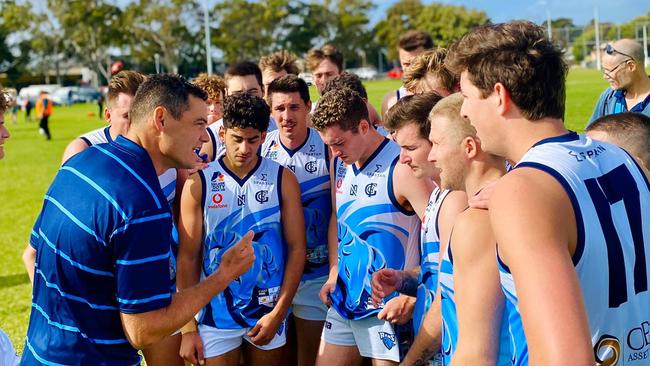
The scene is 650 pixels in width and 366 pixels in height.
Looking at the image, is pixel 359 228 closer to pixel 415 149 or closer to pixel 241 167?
pixel 415 149

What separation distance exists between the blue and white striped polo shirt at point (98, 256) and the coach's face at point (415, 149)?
1.40 meters

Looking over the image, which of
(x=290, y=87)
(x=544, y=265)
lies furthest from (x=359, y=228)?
(x=544, y=265)

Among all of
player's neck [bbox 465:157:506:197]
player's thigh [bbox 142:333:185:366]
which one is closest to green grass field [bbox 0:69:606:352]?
player's thigh [bbox 142:333:185:366]

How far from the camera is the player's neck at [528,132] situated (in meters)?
2.02

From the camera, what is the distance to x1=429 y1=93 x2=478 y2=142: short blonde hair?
2685 millimetres

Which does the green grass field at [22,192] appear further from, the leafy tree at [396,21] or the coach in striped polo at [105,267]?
the leafy tree at [396,21]

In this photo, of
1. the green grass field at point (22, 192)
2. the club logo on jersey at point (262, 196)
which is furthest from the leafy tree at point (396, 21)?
the club logo on jersey at point (262, 196)

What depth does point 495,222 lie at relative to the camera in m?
1.80

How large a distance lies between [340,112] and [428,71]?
3.72ft

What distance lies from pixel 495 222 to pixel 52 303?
6.75 feet

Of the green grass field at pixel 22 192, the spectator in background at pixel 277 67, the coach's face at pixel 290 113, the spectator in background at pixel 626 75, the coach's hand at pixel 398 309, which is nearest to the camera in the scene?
the coach's hand at pixel 398 309

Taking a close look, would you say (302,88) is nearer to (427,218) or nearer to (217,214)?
(217,214)

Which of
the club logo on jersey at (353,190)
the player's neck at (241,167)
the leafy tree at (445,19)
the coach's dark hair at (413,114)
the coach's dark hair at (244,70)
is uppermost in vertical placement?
the leafy tree at (445,19)

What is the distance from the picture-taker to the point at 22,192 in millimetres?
18609
